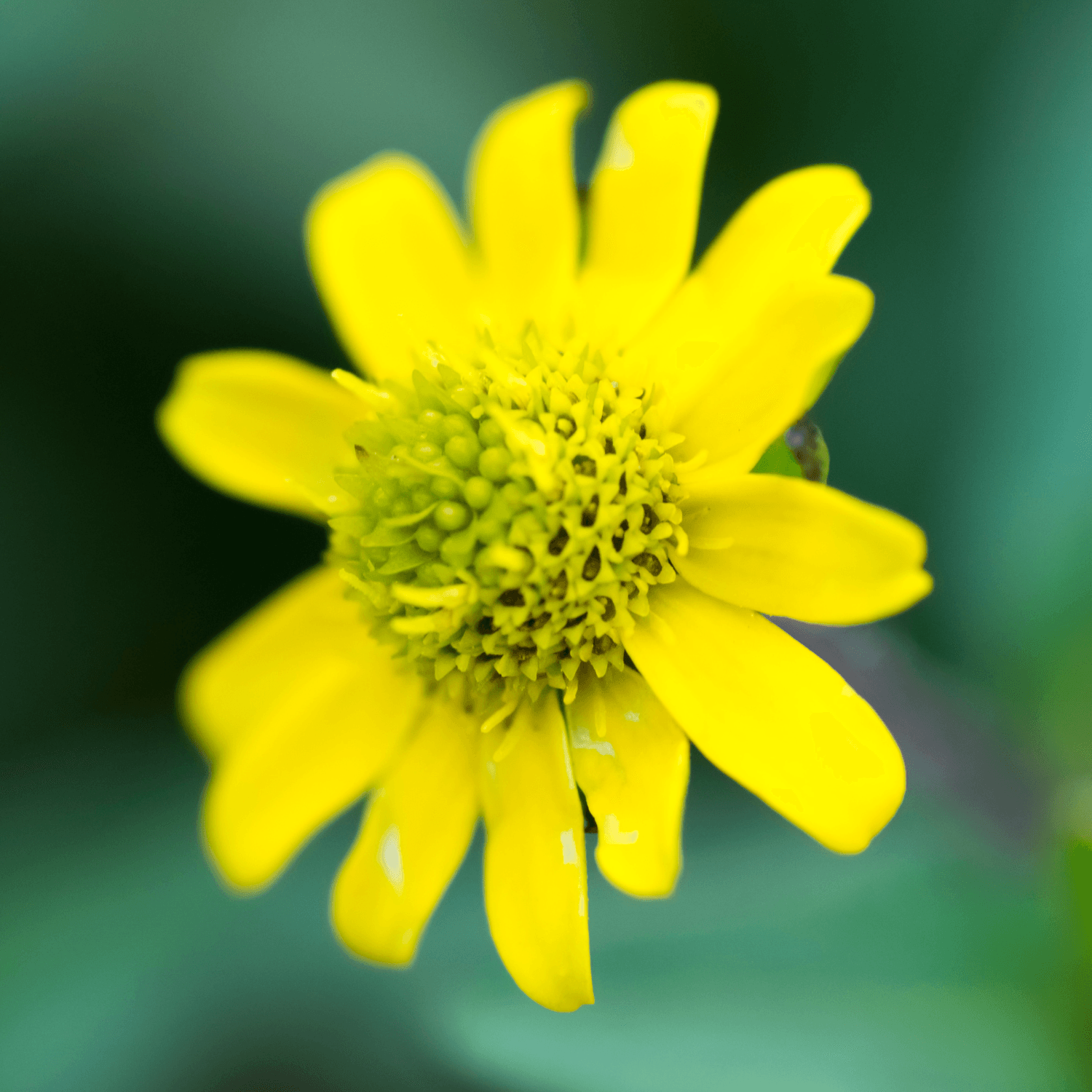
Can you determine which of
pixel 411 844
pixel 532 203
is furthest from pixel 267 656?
pixel 532 203

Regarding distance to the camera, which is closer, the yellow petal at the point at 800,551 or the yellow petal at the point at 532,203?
the yellow petal at the point at 800,551

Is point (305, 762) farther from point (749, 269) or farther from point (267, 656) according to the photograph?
point (749, 269)

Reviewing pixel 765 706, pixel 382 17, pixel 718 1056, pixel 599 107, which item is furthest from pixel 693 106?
pixel 718 1056

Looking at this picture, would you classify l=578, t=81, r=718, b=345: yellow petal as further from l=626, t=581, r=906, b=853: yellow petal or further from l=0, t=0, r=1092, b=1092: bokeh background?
l=0, t=0, r=1092, b=1092: bokeh background

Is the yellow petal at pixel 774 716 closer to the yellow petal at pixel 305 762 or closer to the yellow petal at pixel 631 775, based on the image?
the yellow petal at pixel 631 775

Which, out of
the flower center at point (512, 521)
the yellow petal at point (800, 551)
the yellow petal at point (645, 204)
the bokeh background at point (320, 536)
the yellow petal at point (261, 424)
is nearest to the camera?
the yellow petal at point (800, 551)

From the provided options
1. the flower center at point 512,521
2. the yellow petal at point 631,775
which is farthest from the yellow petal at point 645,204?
the yellow petal at point 631,775

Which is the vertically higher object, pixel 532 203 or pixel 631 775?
pixel 532 203

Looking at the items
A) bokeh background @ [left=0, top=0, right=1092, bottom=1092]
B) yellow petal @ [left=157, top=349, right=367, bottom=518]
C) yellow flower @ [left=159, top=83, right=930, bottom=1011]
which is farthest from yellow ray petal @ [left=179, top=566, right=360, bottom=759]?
bokeh background @ [left=0, top=0, right=1092, bottom=1092]
